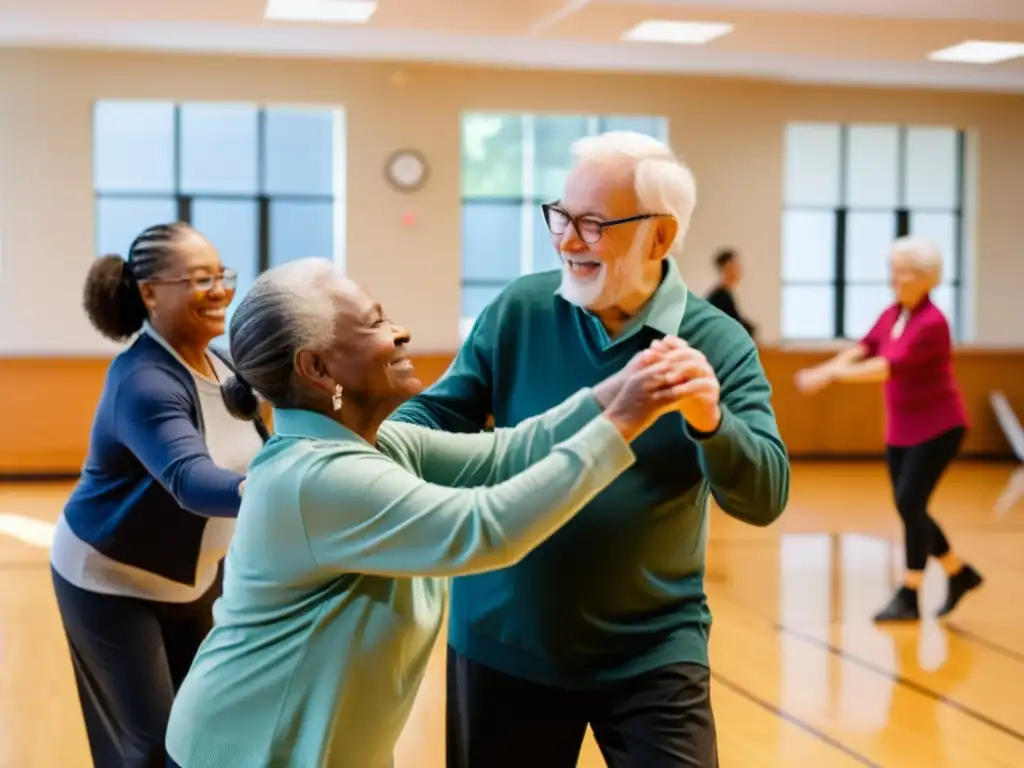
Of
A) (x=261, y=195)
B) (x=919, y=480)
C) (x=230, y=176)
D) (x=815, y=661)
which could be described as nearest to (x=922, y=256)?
(x=919, y=480)

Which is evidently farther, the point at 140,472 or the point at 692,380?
the point at 140,472

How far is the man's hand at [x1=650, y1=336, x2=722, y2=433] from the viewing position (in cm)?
178

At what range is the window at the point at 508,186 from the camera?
39.7 ft

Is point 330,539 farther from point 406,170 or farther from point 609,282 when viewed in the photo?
point 406,170

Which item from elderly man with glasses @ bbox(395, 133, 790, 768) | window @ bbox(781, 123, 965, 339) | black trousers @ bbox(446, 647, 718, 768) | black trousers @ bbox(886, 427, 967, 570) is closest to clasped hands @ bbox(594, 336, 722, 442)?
elderly man with glasses @ bbox(395, 133, 790, 768)

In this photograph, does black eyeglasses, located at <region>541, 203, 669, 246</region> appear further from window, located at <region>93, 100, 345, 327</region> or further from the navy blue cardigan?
window, located at <region>93, 100, 345, 327</region>

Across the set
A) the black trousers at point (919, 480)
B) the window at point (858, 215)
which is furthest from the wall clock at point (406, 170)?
the black trousers at point (919, 480)

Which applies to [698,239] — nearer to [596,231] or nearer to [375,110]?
[375,110]

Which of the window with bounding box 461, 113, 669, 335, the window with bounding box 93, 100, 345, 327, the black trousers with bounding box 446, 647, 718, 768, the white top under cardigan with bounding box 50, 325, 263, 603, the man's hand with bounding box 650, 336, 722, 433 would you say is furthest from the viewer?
the window with bounding box 461, 113, 669, 335

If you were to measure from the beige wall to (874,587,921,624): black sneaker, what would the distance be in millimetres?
6058

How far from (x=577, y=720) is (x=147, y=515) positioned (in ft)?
3.59

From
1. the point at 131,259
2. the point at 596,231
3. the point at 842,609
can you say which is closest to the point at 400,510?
the point at 596,231

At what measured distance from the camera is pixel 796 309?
12.8 metres

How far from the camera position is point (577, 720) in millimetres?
2238
